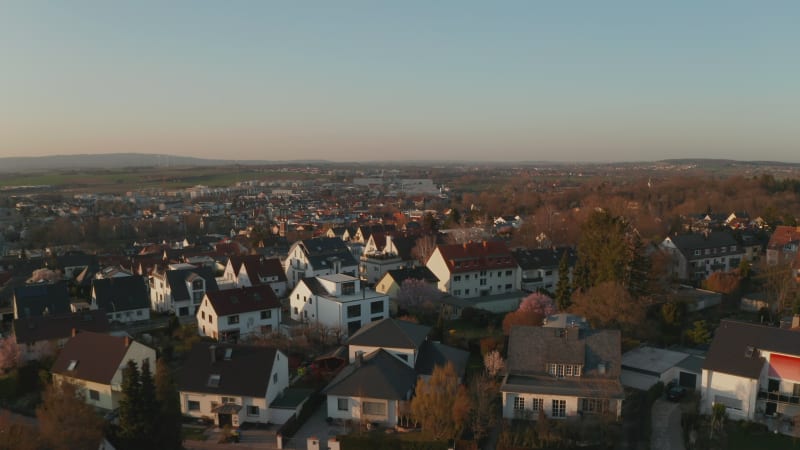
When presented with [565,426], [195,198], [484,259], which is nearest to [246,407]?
[565,426]

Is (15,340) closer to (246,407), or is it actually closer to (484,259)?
(246,407)

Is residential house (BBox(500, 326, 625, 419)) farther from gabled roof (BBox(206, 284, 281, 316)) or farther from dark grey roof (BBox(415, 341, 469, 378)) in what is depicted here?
gabled roof (BBox(206, 284, 281, 316))

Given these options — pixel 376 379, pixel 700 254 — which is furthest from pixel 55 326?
pixel 700 254

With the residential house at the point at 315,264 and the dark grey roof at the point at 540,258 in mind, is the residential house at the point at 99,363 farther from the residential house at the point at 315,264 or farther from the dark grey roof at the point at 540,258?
the dark grey roof at the point at 540,258

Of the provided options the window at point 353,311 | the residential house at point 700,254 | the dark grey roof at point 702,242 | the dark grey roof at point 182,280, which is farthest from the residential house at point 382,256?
the dark grey roof at point 702,242

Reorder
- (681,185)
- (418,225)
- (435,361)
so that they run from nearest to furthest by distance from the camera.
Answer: (435,361)
(418,225)
(681,185)
